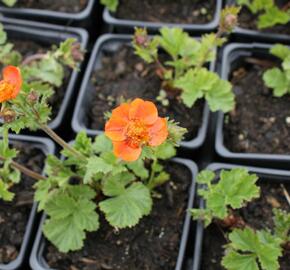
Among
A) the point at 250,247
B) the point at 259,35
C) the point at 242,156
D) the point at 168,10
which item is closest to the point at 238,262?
the point at 250,247

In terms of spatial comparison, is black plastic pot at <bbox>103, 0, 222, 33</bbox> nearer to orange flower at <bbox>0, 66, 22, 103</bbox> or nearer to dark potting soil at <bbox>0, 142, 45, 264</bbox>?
dark potting soil at <bbox>0, 142, 45, 264</bbox>

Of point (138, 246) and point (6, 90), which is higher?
point (6, 90)

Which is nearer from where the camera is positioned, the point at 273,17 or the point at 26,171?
the point at 26,171

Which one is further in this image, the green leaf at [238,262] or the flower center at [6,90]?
the green leaf at [238,262]

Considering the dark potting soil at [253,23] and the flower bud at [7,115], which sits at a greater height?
the dark potting soil at [253,23]

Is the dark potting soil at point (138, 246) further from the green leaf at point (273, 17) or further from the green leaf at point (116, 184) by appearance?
the green leaf at point (273, 17)

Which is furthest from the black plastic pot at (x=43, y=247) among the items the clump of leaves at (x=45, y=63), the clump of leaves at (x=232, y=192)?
the clump of leaves at (x=45, y=63)

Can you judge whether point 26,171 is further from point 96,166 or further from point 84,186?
point 96,166
